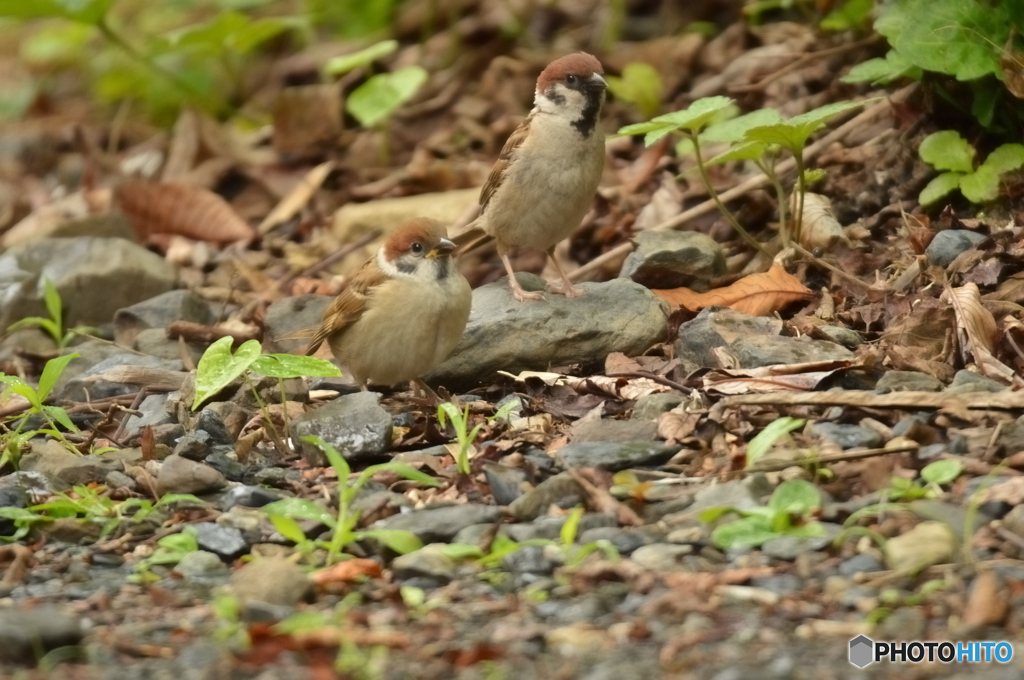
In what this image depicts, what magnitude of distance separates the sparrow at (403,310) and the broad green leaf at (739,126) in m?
1.24

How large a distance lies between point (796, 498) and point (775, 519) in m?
0.10

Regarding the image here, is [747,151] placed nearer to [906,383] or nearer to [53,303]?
[906,383]

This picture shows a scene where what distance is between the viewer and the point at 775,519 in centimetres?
370

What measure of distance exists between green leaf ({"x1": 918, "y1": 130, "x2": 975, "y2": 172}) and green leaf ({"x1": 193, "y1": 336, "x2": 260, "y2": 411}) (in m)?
3.15

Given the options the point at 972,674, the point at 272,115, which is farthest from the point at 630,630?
the point at 272,115

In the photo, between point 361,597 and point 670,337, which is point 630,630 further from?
point 670,337

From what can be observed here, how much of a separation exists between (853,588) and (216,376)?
7.71 feet

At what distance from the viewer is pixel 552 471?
438 cm

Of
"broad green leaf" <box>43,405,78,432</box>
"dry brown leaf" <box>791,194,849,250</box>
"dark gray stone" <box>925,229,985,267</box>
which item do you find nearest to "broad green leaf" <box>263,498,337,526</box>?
"broad green leaf" <box>43,405,78,432</box>

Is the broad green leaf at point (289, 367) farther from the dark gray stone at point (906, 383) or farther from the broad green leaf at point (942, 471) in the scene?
the broad green leaf at point (942, 471)

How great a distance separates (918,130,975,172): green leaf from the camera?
5.94 metres

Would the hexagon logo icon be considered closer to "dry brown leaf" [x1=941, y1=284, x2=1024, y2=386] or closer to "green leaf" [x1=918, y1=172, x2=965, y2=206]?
"dry brown leaf" [x1=941, y1=284, x2=1024, y2=386]

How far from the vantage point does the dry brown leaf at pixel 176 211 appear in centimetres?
871

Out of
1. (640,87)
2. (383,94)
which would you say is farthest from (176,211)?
(640,87)
